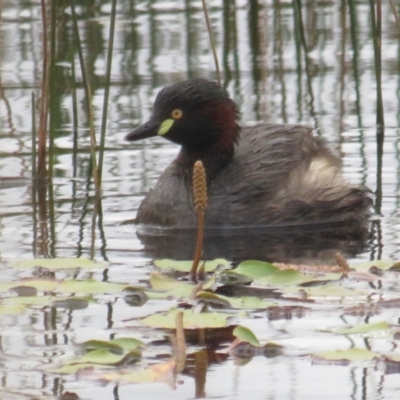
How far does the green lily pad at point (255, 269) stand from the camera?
6.07 metres

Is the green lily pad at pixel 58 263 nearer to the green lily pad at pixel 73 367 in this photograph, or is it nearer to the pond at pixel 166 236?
the pond at pixel 166 236

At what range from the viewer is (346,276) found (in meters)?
6.11

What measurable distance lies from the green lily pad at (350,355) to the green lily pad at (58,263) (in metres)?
1.87

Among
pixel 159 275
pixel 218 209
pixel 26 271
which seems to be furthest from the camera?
pixel 218 209

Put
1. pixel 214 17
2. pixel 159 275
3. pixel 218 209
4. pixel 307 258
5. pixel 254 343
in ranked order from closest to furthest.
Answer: pixel 254 343
pixel 159 275
pixel 307 258
pixel 218 209
pixel 214 17

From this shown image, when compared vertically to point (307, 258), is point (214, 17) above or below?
above

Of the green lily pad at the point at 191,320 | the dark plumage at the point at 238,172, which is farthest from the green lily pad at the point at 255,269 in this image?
the dark plumage at the point at 238,172

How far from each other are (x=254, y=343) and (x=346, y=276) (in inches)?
49.5

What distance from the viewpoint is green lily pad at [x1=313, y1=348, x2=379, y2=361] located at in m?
4.80

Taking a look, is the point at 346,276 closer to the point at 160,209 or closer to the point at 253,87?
the point at 160,209

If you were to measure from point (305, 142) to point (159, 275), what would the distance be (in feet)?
8.78

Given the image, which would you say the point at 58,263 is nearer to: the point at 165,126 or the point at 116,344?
the point at 116,344

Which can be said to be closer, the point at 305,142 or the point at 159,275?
the point at 159,275

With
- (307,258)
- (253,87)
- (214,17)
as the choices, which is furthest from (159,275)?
(214,17)
